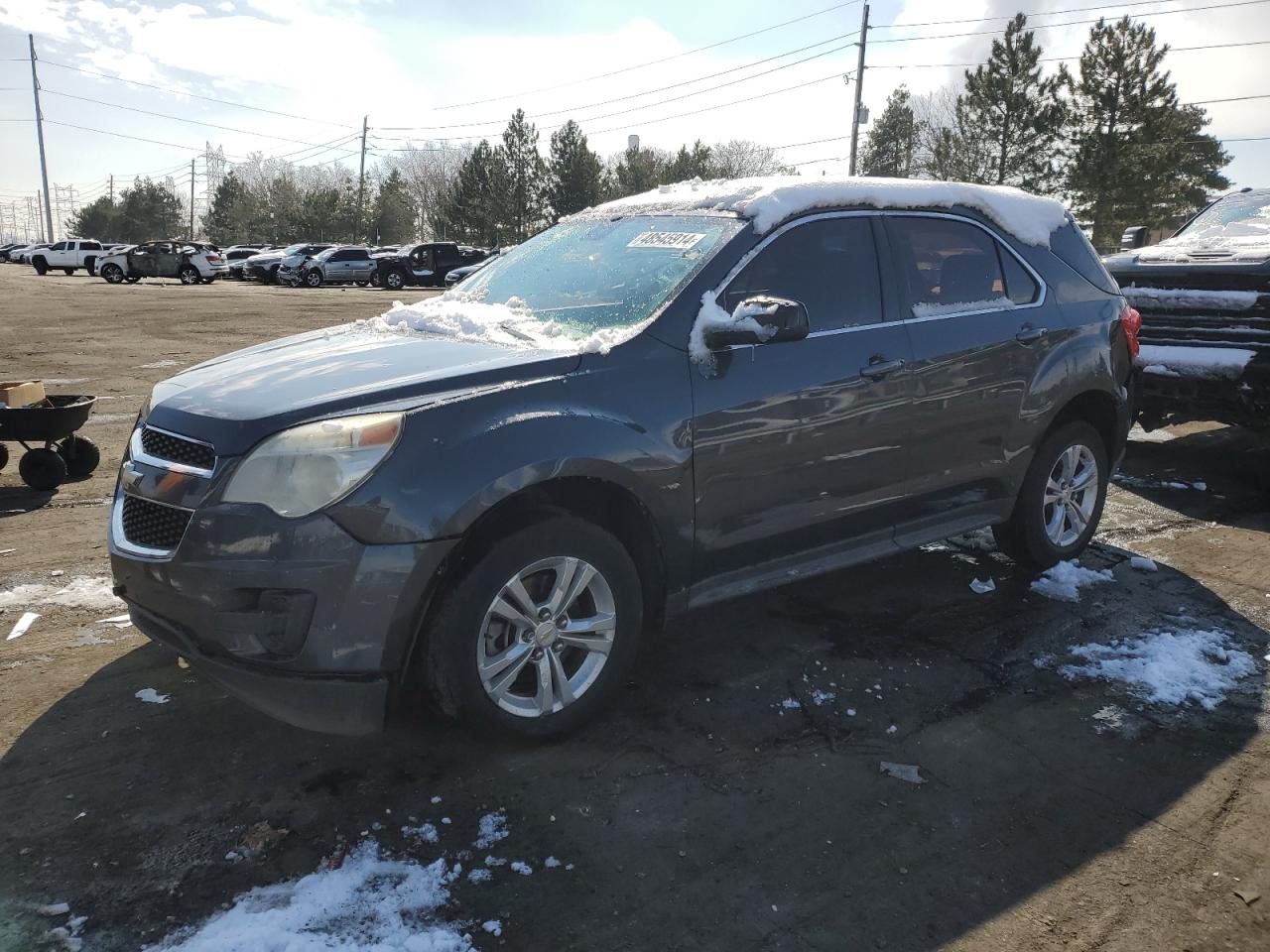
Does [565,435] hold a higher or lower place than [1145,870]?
higher

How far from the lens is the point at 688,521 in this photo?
3.39 meters

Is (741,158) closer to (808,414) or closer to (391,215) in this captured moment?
(391,215)

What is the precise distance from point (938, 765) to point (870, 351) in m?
1.68

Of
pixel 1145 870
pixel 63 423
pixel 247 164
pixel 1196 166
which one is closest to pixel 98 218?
pixel 247 164

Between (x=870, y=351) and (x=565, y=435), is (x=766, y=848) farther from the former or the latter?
(x=870, y=351)

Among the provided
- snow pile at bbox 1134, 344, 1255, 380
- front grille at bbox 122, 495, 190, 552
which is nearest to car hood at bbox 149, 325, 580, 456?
front grille at bbox 122, 495, 190, 552

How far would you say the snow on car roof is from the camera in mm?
3844

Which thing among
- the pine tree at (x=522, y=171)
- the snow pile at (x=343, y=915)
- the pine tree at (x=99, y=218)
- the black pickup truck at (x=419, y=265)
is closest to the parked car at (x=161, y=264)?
the black pickup truck at (x=419, y=265)

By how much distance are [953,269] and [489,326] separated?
7.33 feet

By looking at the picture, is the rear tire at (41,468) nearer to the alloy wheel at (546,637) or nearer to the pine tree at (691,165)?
the alloy wheel at (546,637)

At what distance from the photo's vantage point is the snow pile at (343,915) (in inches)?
90.1

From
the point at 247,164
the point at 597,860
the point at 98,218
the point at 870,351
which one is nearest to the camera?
the point at 597,860

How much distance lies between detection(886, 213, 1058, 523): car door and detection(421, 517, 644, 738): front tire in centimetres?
167

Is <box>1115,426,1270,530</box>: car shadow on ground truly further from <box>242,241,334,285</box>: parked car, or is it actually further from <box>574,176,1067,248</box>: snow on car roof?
<box>242,241,334,285</box>: parked car
